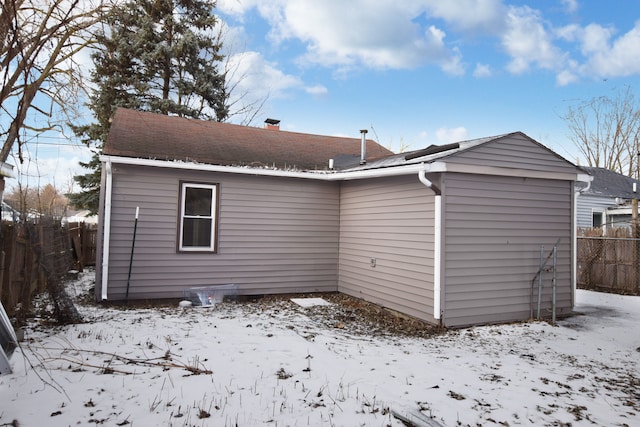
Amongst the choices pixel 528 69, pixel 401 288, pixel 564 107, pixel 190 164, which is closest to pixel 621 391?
pixel 401 288

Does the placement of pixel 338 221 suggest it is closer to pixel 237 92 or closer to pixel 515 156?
pixel 515 156

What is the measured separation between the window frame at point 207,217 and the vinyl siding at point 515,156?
461cm

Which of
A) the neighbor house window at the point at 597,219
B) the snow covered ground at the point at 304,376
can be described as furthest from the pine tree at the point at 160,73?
the neighbor house window at the point at 597,219

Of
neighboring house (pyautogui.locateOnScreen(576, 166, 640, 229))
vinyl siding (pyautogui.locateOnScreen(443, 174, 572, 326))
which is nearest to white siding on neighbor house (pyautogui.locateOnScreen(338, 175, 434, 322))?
vinyl siding (pyautogui.locateOnScreen(443, 174, 572, 326))

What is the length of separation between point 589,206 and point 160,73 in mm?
18764

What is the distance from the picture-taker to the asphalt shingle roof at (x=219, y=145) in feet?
25.9

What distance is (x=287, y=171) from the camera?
856 cm

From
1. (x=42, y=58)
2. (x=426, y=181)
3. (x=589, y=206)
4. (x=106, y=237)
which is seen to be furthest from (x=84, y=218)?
(x=589, y=206)

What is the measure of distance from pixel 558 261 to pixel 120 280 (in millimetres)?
8058

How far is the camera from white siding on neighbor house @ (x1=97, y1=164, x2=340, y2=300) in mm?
7559

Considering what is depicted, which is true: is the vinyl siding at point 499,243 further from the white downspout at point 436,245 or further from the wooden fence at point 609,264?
the wooden fence at point 609,264

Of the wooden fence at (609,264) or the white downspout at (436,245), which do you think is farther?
the wooden fence at (609,264)

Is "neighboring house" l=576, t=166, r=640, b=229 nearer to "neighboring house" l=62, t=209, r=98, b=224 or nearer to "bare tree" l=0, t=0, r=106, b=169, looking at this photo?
"bare tree" l=0, t=0, r=106, b=169

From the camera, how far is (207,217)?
26.9 feet
